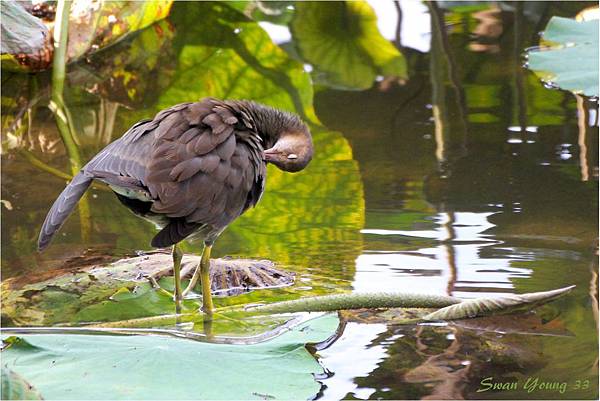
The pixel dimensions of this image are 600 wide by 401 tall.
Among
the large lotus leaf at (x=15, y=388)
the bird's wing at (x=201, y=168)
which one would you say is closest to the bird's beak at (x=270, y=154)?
the bird's wing at (x=201, y=168)

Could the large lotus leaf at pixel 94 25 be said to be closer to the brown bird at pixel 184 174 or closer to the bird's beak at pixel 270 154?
the bird's beak at pixel 270 154

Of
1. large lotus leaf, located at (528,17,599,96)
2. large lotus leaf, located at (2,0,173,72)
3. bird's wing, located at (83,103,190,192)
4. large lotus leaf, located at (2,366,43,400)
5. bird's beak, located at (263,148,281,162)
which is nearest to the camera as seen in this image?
large lotus leaf, located at (2,366,43,400)

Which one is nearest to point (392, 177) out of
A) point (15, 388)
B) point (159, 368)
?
point (159, 368)

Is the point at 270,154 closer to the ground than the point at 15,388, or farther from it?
farther from it

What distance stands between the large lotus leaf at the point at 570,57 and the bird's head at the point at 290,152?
63.5 inches

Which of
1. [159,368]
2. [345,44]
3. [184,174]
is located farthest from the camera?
[345,44]

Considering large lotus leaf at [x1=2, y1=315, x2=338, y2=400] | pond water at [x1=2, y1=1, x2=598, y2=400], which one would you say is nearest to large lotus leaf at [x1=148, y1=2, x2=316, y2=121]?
pond water at [x1=2, y1=1, x2=598, y2=400]

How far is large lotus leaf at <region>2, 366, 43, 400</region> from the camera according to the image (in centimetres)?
175

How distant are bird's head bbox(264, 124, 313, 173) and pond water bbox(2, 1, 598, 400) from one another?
0.34m

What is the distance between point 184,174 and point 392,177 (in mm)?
1420

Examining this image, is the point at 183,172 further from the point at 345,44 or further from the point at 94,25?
the point at 345,44

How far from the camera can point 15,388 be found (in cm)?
176

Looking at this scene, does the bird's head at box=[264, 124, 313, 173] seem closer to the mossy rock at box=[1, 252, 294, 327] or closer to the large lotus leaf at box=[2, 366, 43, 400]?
the mossy rock at box=[1, 252, 294, 327]

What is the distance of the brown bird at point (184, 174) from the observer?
2.48 meters
